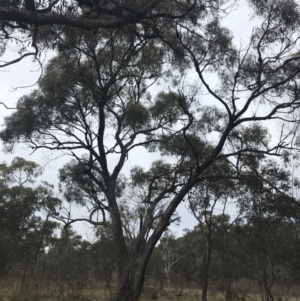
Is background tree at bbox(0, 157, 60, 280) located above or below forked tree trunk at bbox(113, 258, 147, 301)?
above

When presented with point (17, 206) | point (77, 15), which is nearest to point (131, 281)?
point (77, 15)

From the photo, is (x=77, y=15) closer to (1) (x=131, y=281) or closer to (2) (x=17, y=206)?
(1) (x=131, y=281)

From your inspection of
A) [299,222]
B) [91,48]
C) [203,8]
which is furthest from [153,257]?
[203,8]

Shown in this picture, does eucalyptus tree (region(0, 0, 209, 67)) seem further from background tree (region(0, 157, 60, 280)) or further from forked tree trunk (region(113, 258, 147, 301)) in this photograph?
background tree (region(0, 157, 60, 280))

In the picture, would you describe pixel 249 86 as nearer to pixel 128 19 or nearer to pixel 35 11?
pixel 128 19

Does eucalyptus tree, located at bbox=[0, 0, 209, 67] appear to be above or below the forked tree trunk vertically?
above

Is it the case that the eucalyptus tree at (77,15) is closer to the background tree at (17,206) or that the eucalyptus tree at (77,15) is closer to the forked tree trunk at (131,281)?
the forked tree trunk at (131,281)

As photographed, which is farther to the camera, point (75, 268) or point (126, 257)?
point (75, 268)

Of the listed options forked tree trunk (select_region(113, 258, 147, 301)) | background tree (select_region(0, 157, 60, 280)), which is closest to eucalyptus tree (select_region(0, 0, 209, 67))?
forked tree trunk (select_region(113, 258, 147, 301))

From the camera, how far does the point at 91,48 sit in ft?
32.6

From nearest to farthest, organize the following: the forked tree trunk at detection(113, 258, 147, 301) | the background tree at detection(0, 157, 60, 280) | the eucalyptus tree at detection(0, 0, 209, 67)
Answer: the eucalyptus tree at detection(0, 0, 209, 67) < the forked tree trunk at detection(113, 258, 147, 301) < the background tree at detection(0, 157, 60, 280)

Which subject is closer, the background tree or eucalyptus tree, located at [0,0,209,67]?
eucalyptus tree, located at [0,0,209,67]

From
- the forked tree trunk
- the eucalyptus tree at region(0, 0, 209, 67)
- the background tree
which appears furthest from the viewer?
the background tree

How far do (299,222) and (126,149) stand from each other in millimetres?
5144
